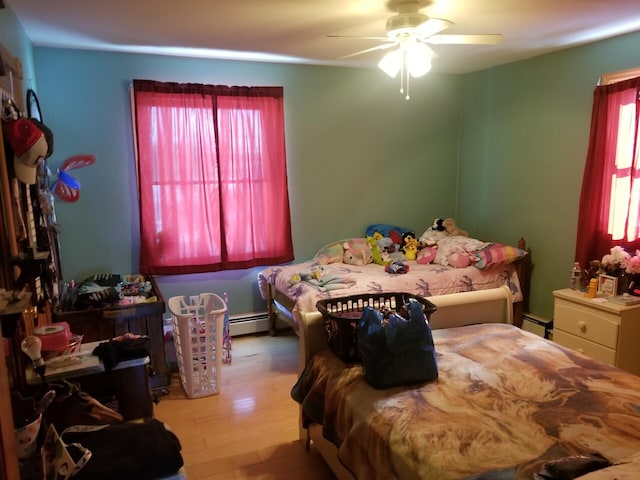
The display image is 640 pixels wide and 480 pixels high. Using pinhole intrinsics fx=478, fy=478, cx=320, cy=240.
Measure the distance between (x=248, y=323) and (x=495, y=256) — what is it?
7.21 feet

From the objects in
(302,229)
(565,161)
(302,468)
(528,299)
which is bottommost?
(302,468)

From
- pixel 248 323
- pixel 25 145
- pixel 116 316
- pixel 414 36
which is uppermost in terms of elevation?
pixel 414 36

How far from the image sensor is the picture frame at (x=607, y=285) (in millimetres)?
3211

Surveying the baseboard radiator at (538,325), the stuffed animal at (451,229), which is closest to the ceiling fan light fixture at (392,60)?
the stuffed animal at (451,229)

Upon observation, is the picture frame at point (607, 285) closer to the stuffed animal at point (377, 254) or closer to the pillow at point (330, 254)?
the stuffed animal at point (377, 254)

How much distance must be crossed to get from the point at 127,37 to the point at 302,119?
159 centimetres

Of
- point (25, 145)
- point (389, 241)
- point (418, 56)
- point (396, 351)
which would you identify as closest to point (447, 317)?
point (396, 351)

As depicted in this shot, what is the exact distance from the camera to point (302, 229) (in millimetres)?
4395

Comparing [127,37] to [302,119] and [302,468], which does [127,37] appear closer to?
[302,119]

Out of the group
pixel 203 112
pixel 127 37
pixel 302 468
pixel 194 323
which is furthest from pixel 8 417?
pixel 203 112

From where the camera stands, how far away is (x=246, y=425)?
2.83 metres

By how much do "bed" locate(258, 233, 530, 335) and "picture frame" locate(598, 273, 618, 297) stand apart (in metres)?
0.61

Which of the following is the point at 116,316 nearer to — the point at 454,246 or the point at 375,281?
the point at 375,281

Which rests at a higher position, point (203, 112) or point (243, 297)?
point (203, 112)
